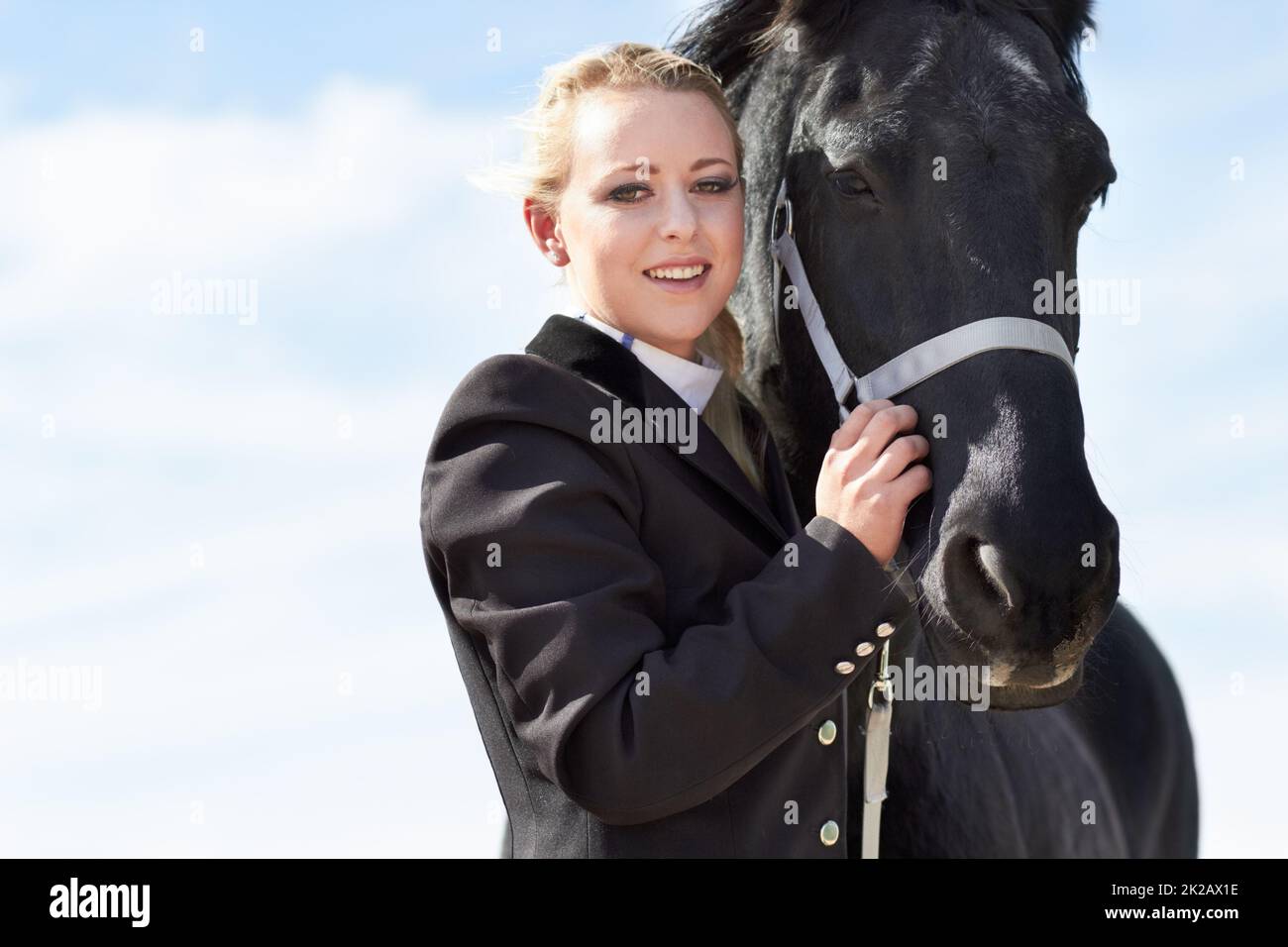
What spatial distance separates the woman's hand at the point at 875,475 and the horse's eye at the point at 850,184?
0.52 meters

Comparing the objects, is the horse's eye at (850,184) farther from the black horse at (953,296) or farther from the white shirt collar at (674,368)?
the white shirt collar at (674,368)

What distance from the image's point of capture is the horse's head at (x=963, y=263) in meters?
2.40

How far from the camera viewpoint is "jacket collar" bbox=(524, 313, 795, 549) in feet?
8.63

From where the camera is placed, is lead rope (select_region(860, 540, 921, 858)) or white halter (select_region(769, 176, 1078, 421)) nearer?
white halter (select_region(769, 176, 1078, 421))

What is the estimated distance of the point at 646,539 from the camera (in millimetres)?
2562

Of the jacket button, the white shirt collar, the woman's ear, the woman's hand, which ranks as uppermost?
the woman's ear

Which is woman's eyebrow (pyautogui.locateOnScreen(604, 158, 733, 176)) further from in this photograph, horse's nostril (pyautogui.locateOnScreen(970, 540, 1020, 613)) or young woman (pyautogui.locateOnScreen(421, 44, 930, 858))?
horse's nostril (pyautogui.locateOnScreen(970, 540, 1020, 613))

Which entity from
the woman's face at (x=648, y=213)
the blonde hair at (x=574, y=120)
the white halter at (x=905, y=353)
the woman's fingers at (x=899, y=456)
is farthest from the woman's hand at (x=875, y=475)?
the woman's face at (x=648, y=213)

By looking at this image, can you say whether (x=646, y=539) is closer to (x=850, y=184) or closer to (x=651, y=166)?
(x=651, y=166)

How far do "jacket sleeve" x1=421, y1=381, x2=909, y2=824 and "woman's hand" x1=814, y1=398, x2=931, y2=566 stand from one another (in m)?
0.05

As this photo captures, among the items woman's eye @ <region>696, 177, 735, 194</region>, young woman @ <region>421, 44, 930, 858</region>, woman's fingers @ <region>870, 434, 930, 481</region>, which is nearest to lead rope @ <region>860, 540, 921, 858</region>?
young woman @ <region>421, 44, 930, 858</region>

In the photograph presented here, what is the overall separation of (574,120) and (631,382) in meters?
0.62

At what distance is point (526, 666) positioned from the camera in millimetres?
2334

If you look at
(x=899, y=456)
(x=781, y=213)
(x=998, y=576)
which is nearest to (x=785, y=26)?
(x=781, y=213)
